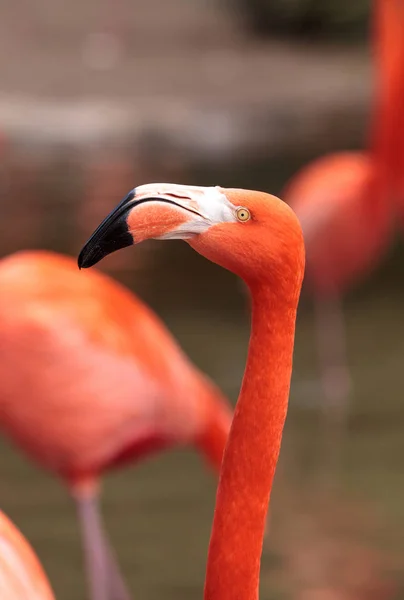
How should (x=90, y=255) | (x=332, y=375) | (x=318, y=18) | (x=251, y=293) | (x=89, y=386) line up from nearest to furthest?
(x=90, y=255) < (x=251, y=293) < (x=89, y=386) < (x=332, y=375) < (x=318, y=18)

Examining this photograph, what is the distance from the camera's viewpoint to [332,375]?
446cm

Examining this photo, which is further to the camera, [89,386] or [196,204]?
[89,386]

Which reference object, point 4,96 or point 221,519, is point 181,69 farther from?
point 221,519

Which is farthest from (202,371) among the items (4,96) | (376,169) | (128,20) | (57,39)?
(128,20)

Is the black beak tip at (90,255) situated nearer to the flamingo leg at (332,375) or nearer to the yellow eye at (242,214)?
the yellow eye at (242,214)

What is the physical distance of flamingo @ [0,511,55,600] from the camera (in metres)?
1.45

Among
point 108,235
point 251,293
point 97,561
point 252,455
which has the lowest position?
point 97,561

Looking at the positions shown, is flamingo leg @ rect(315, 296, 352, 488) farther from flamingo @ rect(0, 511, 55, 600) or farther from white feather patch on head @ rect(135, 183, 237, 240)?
white feather patch on head @ rect(135, 183, 237, 240)

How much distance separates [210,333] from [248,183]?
2.11 meters

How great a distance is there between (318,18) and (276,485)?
8359 millimetres

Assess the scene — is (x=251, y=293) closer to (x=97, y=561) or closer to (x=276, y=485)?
(x=97, y=561)

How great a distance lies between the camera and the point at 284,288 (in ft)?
4.53

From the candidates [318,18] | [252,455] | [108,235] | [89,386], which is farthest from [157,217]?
[318,18]

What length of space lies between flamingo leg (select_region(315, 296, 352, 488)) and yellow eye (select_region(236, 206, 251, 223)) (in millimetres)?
2544
